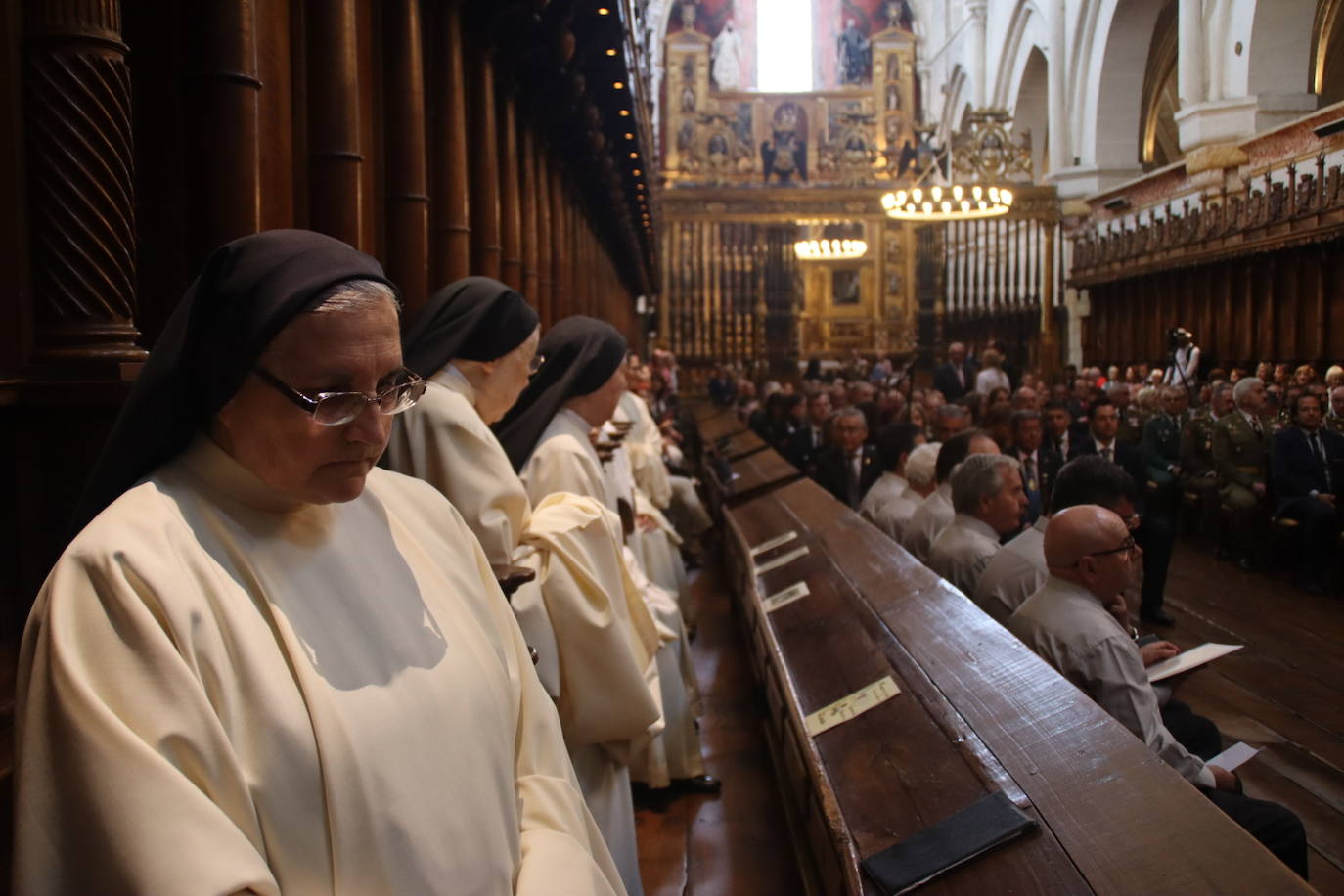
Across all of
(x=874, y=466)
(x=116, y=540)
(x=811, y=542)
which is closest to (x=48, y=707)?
(x=116, y=540)

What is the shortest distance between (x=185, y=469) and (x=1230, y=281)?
1445cm

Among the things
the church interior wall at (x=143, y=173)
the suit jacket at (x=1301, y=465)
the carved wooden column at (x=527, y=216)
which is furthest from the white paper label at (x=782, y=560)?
Answer: the suit jacket at (x=1301, y=465)

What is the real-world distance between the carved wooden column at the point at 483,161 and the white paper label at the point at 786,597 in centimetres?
195

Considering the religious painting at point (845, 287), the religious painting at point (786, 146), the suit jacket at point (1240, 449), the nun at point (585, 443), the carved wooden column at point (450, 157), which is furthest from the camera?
the religious painting at point (845, 287)

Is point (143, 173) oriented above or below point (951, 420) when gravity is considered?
above

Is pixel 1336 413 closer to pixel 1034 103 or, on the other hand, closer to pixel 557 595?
pixel 557 595

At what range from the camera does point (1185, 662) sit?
3395 millimetres

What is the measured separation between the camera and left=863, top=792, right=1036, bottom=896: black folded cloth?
1.94 m

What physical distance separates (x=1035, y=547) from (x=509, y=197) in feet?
11.3

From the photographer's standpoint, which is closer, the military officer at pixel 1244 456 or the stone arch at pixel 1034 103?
the military officer at pixel 1244 456

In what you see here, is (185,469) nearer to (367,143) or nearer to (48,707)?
(48,707)

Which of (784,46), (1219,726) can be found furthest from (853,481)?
(784,46)

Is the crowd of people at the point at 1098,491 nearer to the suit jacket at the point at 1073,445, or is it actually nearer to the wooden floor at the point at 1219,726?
the suit jacket at the point at 1073,445

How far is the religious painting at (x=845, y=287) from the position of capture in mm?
28844
